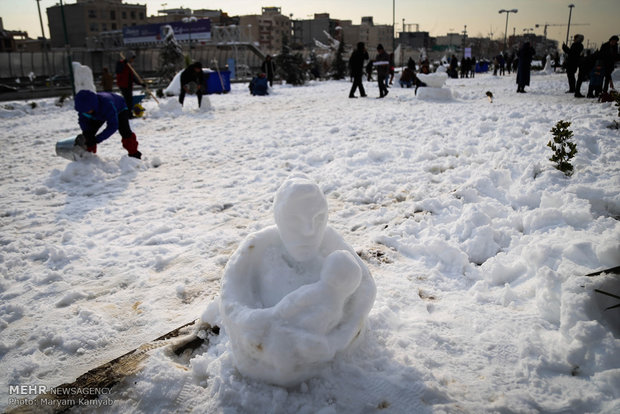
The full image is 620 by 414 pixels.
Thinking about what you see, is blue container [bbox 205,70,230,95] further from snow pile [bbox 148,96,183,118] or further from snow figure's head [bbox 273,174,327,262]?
snow figure's head [bbox 273,174,327,262]

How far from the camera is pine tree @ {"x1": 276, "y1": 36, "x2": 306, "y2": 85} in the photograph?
2297 cm

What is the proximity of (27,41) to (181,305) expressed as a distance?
76925 mm

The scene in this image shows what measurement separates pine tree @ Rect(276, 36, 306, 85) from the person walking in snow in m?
17.1

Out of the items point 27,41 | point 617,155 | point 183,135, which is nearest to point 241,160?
point 183,135

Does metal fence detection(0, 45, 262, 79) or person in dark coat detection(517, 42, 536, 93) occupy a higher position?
metal fence detection(0, 45, 262, 79)

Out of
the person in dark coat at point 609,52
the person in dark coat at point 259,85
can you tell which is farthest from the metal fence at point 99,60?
the person in dark coat at point 609,52

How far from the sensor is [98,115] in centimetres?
684

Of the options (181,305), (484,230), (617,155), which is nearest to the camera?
(181,305)

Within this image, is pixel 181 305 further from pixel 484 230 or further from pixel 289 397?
pixel 484 230

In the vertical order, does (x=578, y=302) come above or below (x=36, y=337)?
above

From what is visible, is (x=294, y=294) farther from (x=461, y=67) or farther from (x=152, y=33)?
(x=152, y=33)

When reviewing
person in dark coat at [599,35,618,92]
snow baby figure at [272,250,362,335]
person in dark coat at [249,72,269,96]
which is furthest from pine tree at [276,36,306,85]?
snow baby figure at [272,250,362,335]

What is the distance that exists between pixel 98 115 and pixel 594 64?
1214cm

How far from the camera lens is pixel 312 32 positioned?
87.4 meters
